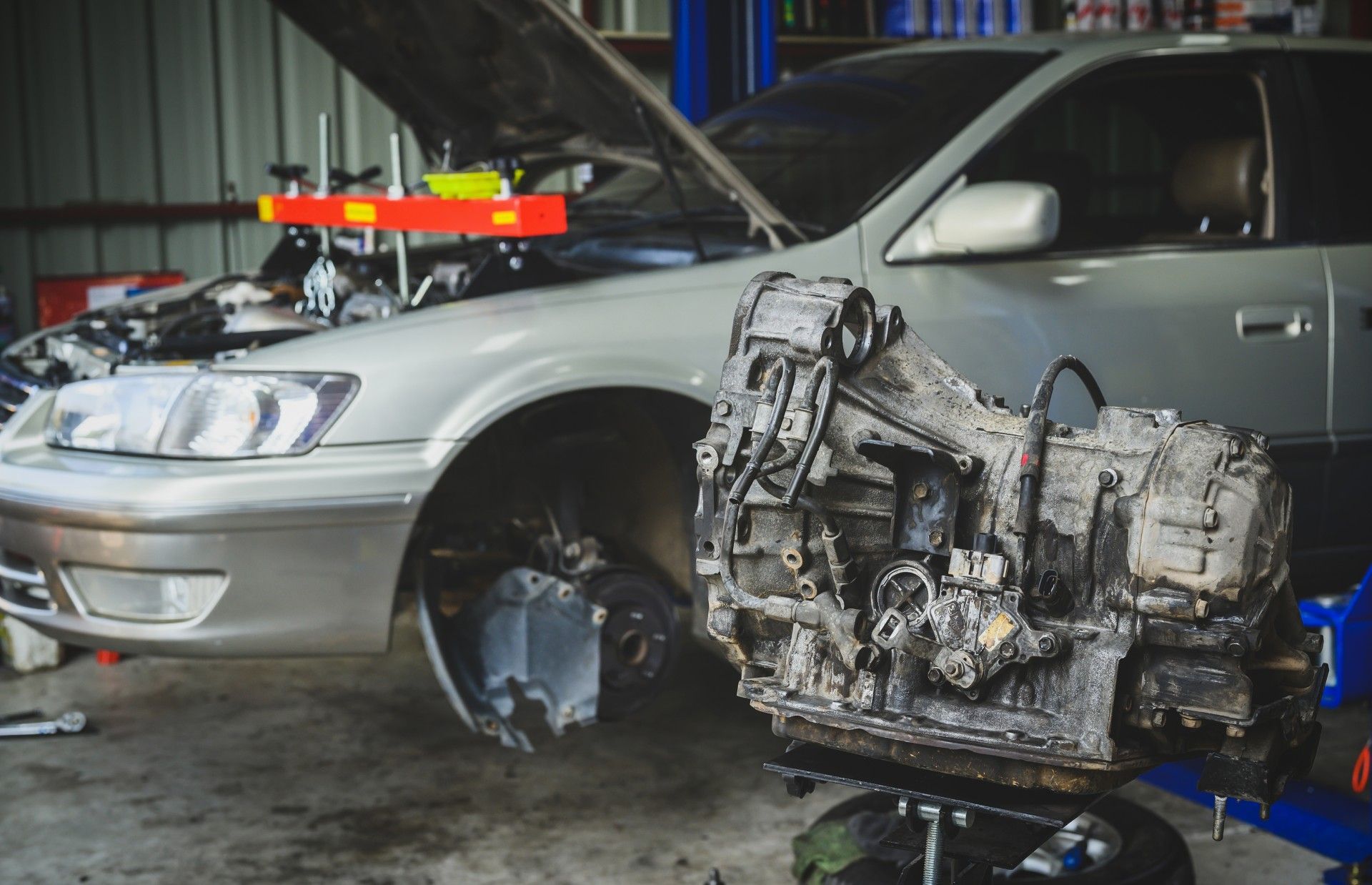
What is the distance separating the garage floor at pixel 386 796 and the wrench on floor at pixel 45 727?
0.03 metres

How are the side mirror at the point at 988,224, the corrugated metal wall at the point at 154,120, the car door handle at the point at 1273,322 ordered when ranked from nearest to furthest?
1. the side mirror at the point at 988,224
2. the car door handle at the point at 1273,322
3. the corrugated metal wall at the point at 154,120

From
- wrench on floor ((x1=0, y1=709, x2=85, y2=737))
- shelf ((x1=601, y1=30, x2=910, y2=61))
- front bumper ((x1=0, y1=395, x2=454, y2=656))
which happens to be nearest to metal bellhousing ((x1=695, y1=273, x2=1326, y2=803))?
front bumper ((x1=0, y1=395, x2=454, y2=656))

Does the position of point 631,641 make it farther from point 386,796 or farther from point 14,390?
point 14,390

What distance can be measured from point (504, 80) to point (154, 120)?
3.70 metres

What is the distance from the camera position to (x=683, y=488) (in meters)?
2.82

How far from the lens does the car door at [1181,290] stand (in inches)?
111

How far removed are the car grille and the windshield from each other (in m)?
1.37

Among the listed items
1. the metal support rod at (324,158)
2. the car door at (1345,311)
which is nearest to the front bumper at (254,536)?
the metal support rod at (324,158)

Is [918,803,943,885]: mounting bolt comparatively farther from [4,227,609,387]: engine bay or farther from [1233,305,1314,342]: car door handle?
[1233,305,1314,342]: car door handle

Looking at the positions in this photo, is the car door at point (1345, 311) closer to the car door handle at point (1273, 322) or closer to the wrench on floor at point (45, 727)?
the car door handle at point (1273, 322)

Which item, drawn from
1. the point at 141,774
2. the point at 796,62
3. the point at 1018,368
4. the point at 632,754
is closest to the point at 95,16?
the point at 796,62

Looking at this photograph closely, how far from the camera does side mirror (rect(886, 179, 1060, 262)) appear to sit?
8.69 feet

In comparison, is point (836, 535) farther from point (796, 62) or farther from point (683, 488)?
point (796, 62)

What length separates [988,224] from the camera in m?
2.67
